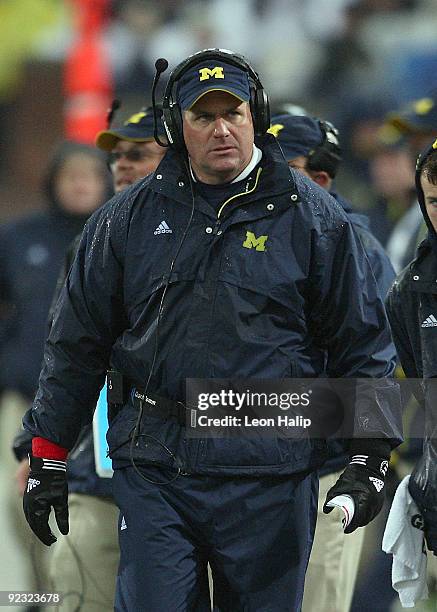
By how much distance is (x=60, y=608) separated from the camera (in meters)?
5.59

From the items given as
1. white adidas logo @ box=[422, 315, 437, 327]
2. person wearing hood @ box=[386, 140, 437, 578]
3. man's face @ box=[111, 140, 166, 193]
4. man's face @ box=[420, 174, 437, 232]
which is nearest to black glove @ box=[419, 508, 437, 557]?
person wearing hood @ box=[386, 140, 437, 578]

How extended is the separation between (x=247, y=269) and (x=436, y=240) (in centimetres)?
56

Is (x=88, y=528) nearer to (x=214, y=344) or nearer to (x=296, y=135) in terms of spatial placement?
(x=214, y=344)

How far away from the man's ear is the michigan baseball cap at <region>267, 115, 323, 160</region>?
0.26ft

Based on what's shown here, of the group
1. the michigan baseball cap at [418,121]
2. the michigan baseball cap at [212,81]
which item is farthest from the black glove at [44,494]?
the michigan baseball cap at [418,121]

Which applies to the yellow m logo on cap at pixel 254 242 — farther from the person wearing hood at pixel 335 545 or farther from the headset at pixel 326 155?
the headset at pixel 326 155

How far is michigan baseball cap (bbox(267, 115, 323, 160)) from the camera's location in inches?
223

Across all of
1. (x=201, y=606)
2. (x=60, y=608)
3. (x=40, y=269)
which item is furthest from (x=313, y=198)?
(x=40, y=269)

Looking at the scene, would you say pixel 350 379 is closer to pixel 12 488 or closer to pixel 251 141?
pixel 251 141

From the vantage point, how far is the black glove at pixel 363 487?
428 centimetres

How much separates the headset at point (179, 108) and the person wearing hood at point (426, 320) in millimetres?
475

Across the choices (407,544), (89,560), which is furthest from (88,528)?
(407,544)

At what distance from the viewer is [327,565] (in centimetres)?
533

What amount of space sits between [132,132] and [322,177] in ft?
2.35
